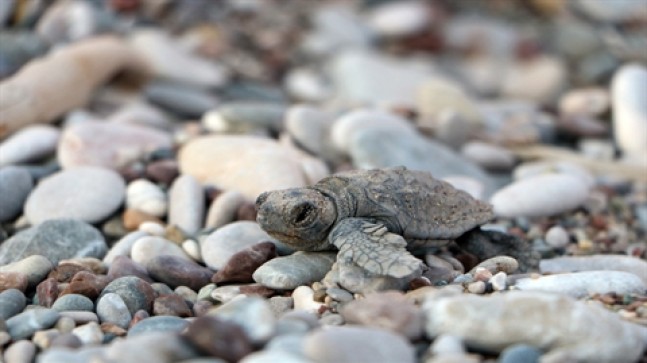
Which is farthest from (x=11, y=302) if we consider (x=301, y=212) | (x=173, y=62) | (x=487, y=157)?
(x=173, y=62)

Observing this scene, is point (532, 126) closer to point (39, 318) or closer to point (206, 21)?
point (206, 21)

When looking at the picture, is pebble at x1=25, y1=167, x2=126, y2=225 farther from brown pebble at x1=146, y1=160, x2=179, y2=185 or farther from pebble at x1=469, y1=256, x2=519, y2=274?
pebble at x1=469, y1=256, x2=519, y2=274

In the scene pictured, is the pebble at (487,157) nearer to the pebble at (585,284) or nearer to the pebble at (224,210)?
the pebble at (224,210)

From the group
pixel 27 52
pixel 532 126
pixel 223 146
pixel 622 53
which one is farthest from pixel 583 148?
pixel 27 52

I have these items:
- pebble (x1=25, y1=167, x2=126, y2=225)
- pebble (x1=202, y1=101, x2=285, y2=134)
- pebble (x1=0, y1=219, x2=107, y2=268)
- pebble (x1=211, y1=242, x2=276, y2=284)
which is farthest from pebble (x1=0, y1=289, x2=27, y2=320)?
pebble (x1=202, y1=101, x2=285, y2=134)

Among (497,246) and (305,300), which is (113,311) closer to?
(305,300)

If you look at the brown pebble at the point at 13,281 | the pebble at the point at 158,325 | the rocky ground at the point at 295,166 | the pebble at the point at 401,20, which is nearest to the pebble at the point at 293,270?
the rocky ground at the point at 295,166
